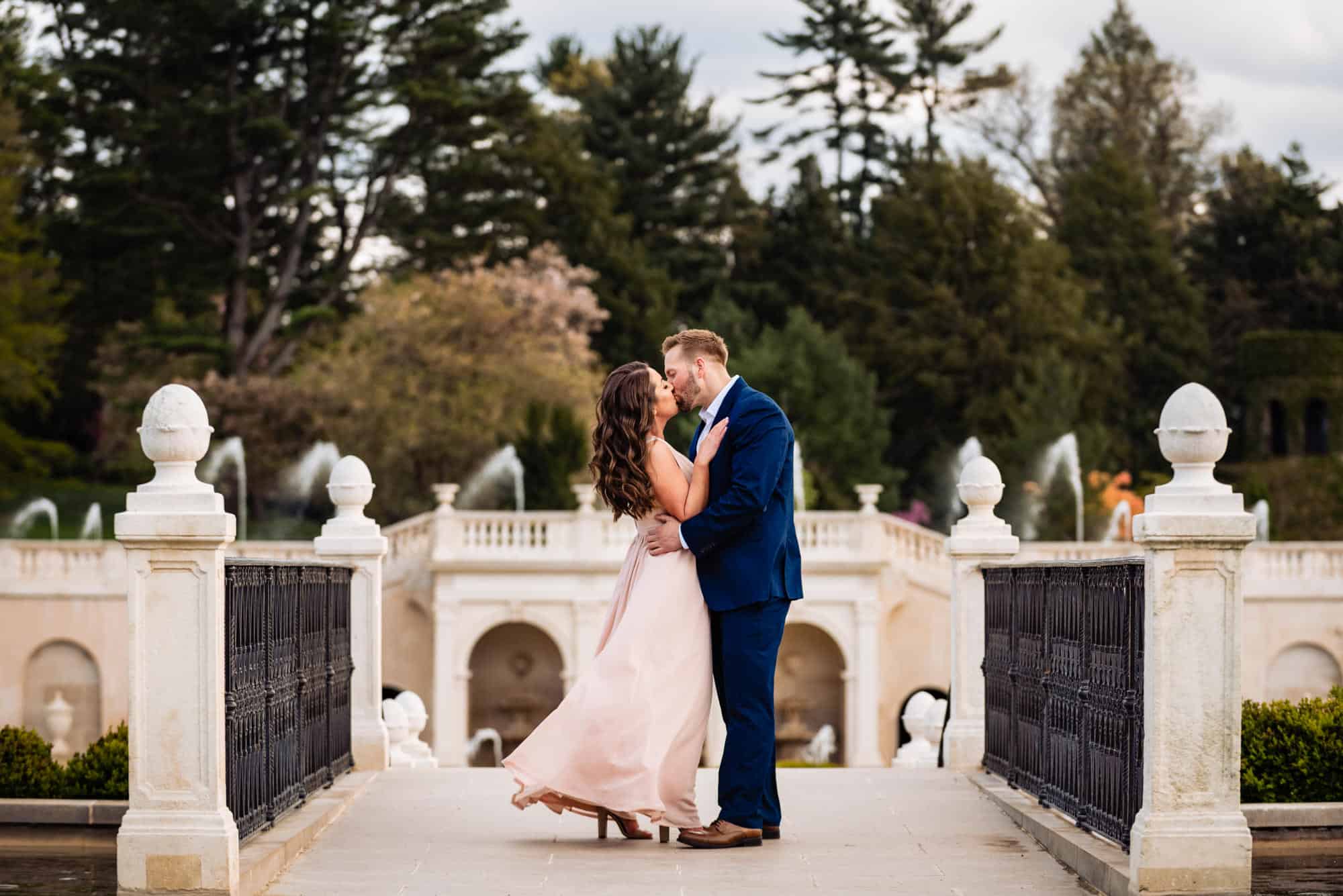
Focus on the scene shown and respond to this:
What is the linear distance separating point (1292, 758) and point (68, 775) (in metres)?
6.16

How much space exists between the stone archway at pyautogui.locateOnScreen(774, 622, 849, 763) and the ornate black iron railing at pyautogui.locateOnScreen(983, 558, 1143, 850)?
86.9 feet

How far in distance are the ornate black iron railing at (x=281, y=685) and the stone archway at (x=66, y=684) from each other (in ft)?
86.1

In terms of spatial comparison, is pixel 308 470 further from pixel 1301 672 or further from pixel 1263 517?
pixel 1301 672

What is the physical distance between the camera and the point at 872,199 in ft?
183

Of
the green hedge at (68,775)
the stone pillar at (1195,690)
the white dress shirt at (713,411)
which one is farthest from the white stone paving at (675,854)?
the white dress shirt at (713,411)

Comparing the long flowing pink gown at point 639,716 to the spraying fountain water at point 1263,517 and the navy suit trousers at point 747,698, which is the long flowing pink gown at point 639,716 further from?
the spraying fountain water at point 1263,517

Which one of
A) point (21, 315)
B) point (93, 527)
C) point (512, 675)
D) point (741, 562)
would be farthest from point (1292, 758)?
point (21, 315)

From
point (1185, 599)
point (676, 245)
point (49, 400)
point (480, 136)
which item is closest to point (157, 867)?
point (1185, 599)

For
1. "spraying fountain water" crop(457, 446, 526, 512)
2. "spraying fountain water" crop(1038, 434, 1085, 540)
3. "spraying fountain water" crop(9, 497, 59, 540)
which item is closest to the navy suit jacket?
"spraying fountain water" crop(457, 446, 526, 512)

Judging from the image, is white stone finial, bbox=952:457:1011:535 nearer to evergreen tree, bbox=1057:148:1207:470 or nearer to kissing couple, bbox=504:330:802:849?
kissing couple, bbox=504:330:802:849

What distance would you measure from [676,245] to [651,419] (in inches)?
1838

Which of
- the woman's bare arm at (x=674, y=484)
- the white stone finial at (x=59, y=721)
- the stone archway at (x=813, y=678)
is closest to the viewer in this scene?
the woman's bare arm at (x=674, y=484)

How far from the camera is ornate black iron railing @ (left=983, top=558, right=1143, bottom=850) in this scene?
7449mm

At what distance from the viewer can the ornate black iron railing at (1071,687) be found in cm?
745
